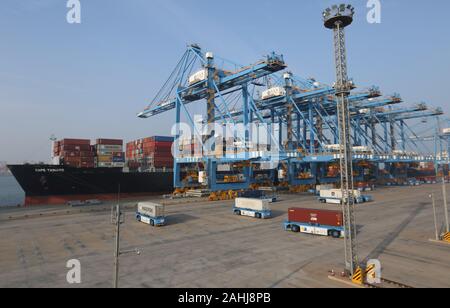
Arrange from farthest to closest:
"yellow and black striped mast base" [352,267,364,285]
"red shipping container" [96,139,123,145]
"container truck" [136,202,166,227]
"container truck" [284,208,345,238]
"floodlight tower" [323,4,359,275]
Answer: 1. "red shipping container" [96,139,123,145]
2. "container truck" [136,202,166,227]
3. "container truck" [284,208,345,238]
4. "floodlight tower" [323,4,359,275]
5. "yellow and black striped mast base" [352,267,364,285]

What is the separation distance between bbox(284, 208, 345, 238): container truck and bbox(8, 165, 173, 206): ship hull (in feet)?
115

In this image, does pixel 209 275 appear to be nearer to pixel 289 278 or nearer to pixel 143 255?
pixel 289 278

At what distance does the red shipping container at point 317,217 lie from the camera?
2138cm

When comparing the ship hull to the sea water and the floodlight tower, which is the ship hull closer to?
the sea water

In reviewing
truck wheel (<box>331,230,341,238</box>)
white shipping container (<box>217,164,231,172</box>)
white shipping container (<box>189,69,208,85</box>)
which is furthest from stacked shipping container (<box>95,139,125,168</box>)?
truck wheel (<box>331,230,341,238</box>)

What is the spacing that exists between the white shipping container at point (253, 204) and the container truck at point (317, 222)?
217 inches

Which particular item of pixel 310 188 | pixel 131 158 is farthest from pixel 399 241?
pixel 131 158

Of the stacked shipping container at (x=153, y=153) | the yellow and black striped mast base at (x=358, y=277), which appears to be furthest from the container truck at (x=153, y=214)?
the stacked shipping container at (x=153, y=153)

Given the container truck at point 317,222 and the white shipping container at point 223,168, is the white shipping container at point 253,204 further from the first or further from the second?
the white shipping container at point 223,168

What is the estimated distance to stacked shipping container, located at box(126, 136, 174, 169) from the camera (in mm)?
57562

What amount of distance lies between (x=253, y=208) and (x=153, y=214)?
1081cm

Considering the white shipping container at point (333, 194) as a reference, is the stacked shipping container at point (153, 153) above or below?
above

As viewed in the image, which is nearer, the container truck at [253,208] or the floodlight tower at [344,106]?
the floodlight tower at [344,106]
